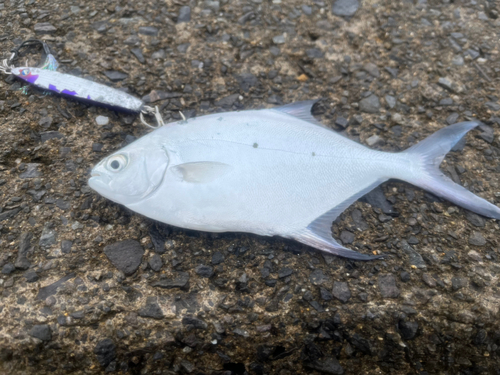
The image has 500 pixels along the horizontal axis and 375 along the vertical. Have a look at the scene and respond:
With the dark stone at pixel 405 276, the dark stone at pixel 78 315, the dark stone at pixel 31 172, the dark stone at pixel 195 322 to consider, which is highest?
the dark stone at pixel 31 172

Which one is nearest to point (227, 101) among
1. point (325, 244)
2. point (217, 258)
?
point (217, 258)

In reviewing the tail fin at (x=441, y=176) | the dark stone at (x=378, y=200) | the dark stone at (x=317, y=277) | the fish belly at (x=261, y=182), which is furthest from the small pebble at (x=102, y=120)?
the tail fin at (x=441, y=176)

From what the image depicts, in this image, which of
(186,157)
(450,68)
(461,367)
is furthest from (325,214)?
(450,68)

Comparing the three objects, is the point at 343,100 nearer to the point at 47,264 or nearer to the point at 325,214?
the point at 325,214

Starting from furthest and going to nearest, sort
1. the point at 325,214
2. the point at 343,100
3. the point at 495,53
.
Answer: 1. the point at 495,53
2. the point at 343,100
3. the point at 325,214

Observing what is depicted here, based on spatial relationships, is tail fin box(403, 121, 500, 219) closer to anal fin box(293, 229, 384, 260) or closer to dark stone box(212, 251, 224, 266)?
anal fin box(293, 229, 384, 260)

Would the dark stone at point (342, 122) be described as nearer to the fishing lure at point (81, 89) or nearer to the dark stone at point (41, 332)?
the fishing lure at point (81, 89)
